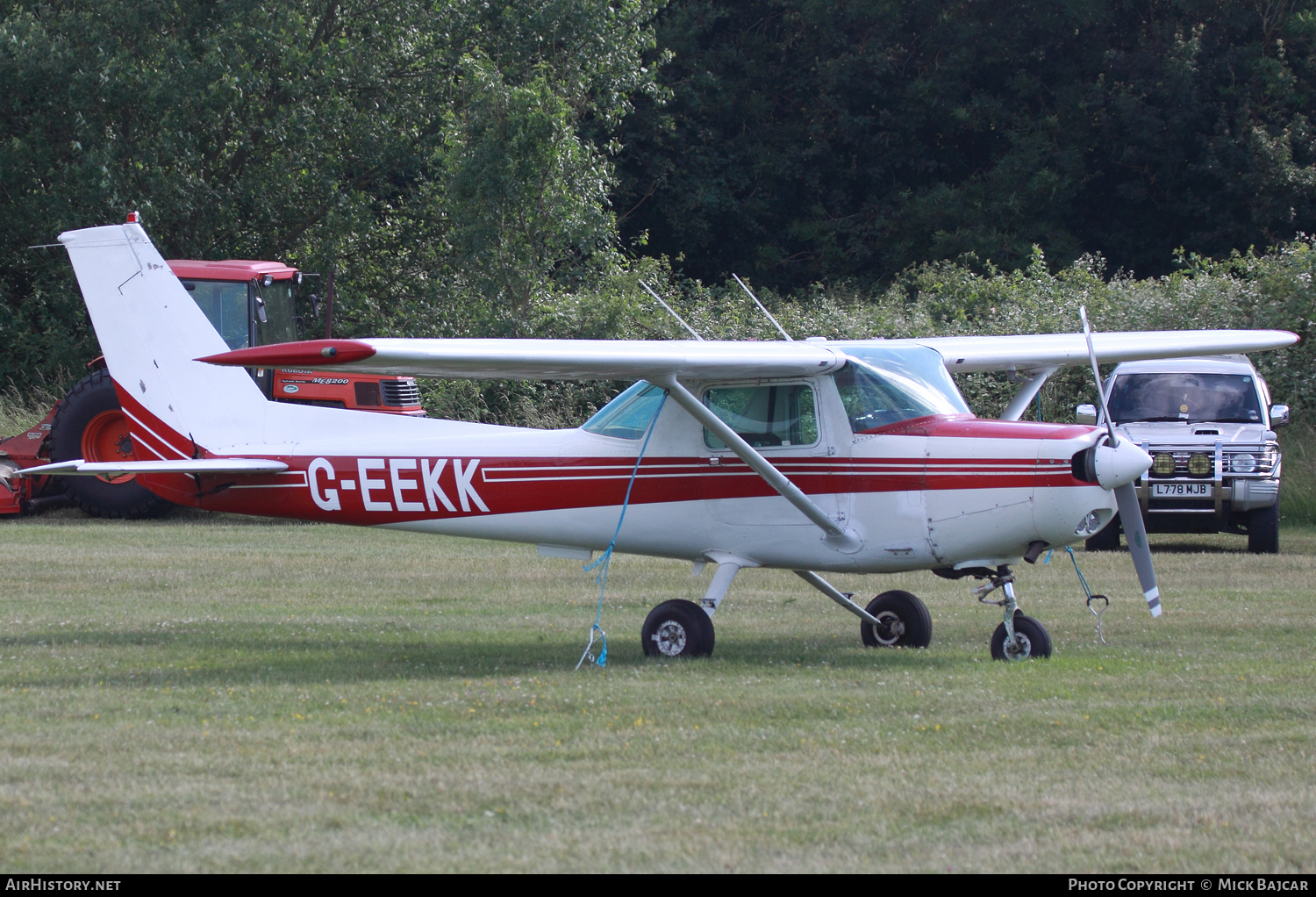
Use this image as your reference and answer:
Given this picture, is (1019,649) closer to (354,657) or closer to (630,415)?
(630,415)

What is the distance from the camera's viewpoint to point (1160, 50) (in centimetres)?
3759

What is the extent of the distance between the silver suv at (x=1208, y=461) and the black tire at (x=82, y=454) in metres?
12.1

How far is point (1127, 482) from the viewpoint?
8172 mm

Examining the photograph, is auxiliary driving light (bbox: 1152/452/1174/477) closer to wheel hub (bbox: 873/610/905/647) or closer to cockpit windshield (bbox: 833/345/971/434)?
wheel hub (bbox: 873/610/905/647)

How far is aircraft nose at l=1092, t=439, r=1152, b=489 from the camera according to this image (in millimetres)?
8070

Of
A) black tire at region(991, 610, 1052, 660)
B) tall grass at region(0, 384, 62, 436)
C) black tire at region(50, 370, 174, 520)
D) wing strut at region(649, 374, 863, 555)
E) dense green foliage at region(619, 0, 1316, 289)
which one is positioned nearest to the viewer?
wing strut at region(649, 374, 863, 555)

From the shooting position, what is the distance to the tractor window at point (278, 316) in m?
18.6

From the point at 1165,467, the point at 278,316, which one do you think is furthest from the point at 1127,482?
the point at 278,316

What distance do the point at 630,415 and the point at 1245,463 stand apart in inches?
353

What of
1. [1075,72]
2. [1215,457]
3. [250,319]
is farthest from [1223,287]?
[1075,72]

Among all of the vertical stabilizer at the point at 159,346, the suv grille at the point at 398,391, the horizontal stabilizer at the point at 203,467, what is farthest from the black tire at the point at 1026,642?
the suv grille at the point at 398,391

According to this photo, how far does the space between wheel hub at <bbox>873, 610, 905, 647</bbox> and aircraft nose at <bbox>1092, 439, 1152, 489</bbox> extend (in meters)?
2.01

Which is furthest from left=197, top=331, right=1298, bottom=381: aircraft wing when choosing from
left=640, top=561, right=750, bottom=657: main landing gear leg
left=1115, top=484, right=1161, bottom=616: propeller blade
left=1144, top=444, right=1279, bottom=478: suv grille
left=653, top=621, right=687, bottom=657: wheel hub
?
left=1144, top=444, right=1279, bottom=478: suv grille
